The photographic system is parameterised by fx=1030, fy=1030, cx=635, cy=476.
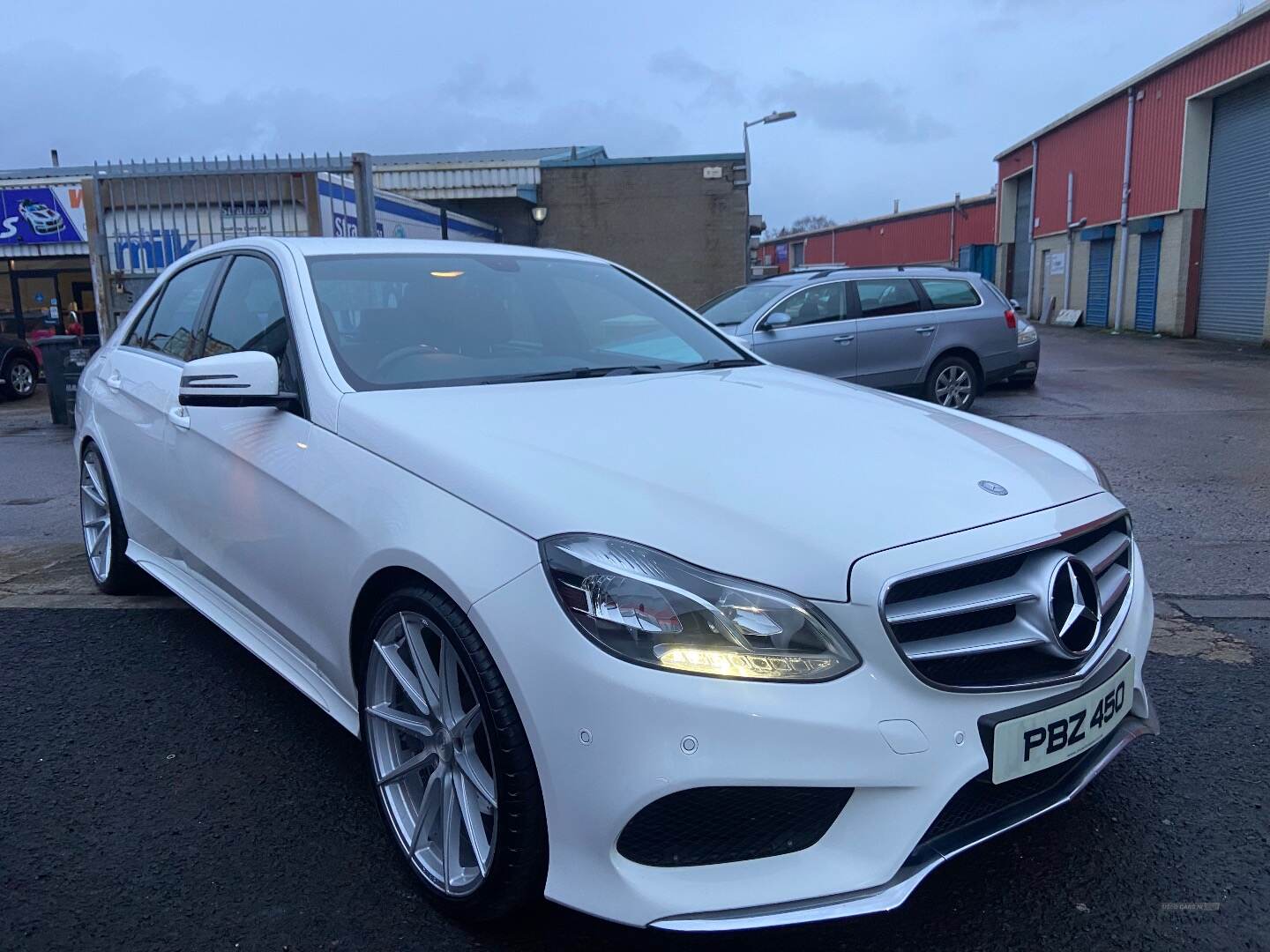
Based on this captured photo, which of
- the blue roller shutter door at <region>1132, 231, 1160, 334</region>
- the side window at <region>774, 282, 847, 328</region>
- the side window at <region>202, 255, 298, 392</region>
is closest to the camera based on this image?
the side window at <region>202, 255, 298, 392</region>

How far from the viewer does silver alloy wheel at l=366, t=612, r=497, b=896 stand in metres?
2.27

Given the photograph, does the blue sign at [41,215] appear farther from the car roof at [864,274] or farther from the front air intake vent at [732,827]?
the front air intake vent at [732,827]

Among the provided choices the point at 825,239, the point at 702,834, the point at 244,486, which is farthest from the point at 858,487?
the point at 825,239

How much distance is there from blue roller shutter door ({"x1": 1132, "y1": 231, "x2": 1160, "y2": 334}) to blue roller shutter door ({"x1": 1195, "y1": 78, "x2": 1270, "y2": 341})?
166 cm

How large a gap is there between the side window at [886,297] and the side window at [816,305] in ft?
0.82

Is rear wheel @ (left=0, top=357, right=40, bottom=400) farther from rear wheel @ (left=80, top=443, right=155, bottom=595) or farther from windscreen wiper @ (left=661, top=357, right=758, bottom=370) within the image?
windscreen wiper @ (left=661, top=357, right=758, bottom=370)

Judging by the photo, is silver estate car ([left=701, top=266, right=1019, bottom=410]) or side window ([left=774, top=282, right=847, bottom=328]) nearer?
silver estate car ([left=701, top=266, right=1019, bottom=410])

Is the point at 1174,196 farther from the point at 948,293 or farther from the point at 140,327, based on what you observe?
the point at 140,327

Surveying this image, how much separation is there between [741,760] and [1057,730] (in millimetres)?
732

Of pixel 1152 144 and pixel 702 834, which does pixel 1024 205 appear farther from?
pixel 702 834

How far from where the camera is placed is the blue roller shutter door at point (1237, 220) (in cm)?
2091

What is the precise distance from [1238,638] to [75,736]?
4242 millimetres

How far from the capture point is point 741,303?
37.7 feet

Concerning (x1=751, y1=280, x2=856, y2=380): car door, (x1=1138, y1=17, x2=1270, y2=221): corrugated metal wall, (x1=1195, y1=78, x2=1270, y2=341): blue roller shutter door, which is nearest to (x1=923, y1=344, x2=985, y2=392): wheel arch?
(x1=751, y1=280, x2=856, y2=380): car door
